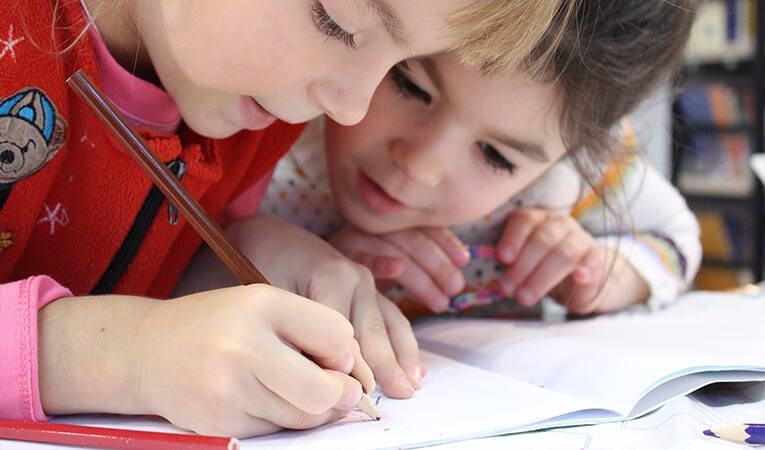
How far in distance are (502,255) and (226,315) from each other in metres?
0.48

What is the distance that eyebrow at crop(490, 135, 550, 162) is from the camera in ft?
2.08

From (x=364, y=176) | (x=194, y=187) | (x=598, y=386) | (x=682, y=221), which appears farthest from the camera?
(x=682, y=221)

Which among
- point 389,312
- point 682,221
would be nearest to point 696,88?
point 682,221

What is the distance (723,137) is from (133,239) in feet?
7.01

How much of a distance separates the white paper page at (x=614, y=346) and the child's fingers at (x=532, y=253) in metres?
0.07

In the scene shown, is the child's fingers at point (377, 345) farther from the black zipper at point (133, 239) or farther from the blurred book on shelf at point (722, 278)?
the blurred book on shelf at point (722, 278)

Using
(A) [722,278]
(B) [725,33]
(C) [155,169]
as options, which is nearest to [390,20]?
(C) [155,169]

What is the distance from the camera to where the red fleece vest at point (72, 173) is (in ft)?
1.63

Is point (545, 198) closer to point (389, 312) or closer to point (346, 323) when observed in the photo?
point (389, 312)

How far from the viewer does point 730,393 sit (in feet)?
1.67

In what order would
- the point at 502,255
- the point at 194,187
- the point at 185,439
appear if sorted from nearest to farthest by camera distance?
1. the point at 185,439
2. the point at 194,187
3. the point at 502,255

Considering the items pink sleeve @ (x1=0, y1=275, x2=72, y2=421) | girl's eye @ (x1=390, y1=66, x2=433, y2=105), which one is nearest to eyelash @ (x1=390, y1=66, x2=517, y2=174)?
girl's eye @ (x1=390, y1=66, x2=433, y2=105)

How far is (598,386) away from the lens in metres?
0.50

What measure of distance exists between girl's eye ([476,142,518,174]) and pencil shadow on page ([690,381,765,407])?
0.25m
